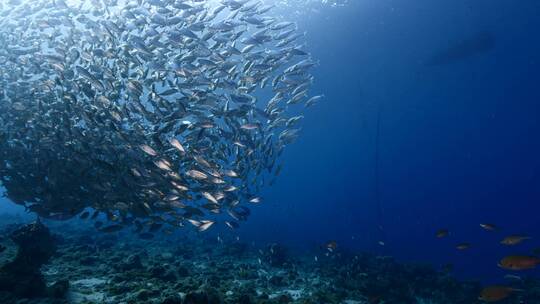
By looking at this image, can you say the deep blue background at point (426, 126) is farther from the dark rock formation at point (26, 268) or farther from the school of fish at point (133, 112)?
the dark rock formation at point (26, 268)

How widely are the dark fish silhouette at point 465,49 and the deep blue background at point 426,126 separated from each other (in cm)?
87

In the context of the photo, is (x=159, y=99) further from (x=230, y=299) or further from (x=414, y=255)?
(x=414, y=255)

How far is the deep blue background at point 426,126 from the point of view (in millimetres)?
28016

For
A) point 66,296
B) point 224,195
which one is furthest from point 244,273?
point 66,296

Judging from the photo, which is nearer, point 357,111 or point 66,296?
point 66,296

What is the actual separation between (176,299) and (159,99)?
5196 millimetres

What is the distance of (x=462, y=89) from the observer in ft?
142

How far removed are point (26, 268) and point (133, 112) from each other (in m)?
4.49

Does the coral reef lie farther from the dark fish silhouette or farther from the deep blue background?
the dark fish silhouette

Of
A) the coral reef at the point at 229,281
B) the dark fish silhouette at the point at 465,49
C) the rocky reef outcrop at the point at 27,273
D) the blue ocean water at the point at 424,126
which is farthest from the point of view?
the dark fish silhouette at the point at 465,49

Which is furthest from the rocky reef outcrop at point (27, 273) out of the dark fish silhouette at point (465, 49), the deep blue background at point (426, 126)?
the dark fish silhouette at point (465, 49)

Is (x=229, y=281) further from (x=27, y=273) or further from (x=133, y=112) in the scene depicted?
(x=133, y=112)

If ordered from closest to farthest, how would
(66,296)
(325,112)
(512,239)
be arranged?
(66,296), (512,239), (325,112)

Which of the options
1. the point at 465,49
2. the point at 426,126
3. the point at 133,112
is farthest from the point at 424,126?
the point at 133,112
